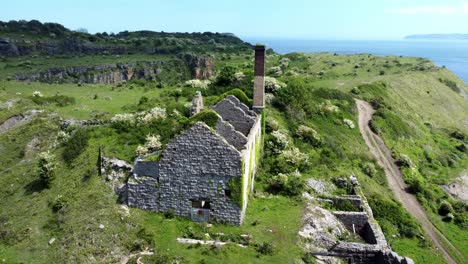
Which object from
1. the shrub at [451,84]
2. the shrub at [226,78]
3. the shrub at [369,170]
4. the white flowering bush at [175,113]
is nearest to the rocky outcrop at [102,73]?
the shrub at [226,78]

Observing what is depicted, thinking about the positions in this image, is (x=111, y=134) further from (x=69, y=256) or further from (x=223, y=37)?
(x=223, y=37)

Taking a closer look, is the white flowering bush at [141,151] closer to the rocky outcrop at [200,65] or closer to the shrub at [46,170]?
the shrub at [46,170]

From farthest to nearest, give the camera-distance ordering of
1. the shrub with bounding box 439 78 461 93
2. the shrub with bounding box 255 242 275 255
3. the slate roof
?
the shrub with bounding box 439 78 461 93, the slate roof, the shrub with bounding box 255 242 275 255

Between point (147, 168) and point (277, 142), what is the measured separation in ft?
45.7

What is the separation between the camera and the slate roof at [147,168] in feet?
77.6

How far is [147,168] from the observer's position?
23812 millimetres

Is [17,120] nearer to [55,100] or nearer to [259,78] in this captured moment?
[55,100]

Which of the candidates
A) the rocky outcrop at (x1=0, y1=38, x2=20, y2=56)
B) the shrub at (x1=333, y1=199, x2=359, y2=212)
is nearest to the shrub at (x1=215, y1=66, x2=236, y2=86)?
the shrub at (x1=333, y1=199, x2=359, y2=212)

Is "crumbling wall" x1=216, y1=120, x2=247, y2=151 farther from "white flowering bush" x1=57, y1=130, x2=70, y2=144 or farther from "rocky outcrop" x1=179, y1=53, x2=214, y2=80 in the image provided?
"rocky outcrop" x1=179, y1=53, x2=214, y2=80

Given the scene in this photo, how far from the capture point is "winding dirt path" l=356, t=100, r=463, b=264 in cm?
3372

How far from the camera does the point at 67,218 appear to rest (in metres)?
24.0

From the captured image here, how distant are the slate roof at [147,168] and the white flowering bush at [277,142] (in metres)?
12.9

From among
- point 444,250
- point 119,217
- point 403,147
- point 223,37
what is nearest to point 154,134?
point 119,217

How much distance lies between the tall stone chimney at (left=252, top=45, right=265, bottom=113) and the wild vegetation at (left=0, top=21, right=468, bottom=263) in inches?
39.9
